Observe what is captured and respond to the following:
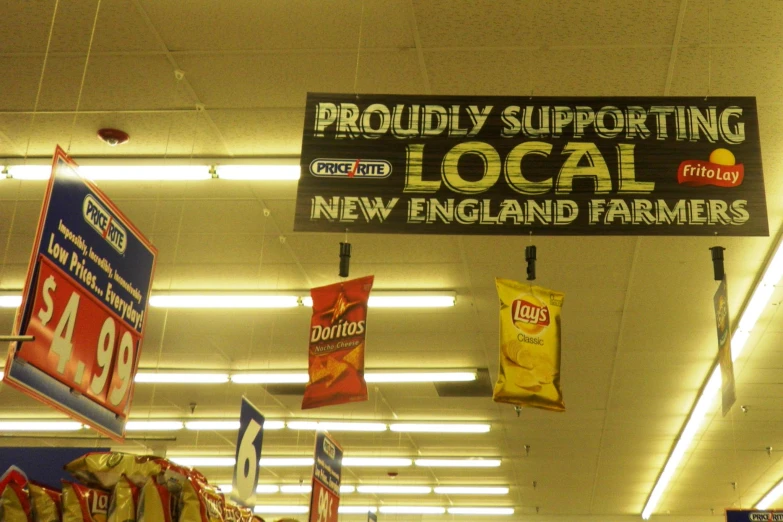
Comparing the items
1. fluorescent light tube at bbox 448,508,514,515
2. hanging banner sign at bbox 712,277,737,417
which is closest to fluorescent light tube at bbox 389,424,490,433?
fluorescent light tube at bbox 448,508,514,515

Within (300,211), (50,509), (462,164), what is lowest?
(50,509)

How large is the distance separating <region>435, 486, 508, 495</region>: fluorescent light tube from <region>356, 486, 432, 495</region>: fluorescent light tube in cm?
30

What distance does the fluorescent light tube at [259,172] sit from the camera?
7.54 m

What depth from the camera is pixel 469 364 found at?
1213 cm

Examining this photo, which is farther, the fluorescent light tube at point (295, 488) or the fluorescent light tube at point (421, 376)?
the fluorescent light tube at point (295, 488)

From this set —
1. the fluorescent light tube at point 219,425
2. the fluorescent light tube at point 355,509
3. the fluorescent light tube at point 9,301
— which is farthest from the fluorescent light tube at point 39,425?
the fluorescent light tube at point 355,509

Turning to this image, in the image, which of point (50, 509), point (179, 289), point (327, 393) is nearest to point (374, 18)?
point (327, 393)

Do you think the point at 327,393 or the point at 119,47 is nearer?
the point at 119,47

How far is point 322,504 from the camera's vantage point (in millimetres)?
8672

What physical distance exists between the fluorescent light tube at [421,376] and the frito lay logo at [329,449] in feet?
8.54

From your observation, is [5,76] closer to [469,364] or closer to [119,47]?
[119,47]

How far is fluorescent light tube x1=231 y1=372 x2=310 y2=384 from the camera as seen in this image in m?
12.7

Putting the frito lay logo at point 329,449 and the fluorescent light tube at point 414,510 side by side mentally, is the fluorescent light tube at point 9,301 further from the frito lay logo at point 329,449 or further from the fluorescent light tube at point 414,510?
the fluorescent light tube at point 414,510

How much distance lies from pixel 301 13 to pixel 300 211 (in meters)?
1.70
